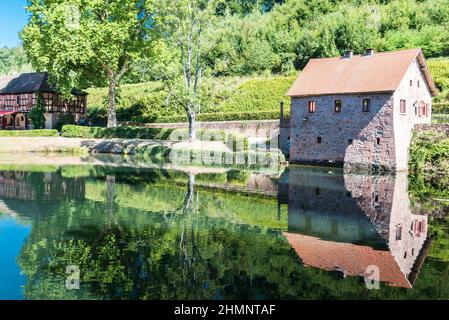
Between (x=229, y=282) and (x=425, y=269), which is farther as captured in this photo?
(x=425, y=269)

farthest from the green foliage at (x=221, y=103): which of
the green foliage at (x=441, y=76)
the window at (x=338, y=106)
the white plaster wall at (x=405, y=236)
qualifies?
the white plaster wall at (x=405, y=236)

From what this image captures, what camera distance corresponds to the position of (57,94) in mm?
56375

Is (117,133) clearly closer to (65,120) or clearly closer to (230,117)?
(230,117)

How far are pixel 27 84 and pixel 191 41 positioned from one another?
29.4 metres

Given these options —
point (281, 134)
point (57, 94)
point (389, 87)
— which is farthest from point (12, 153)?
point (389, 87)

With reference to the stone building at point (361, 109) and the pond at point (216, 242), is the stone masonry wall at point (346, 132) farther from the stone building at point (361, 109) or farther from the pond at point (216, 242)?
the pond at point (216, 242)

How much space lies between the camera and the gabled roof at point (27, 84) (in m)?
55.8

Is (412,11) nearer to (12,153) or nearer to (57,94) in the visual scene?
(57,94)

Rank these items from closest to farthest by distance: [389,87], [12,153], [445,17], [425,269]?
[425,269]
[389,87]
[12,153]
[445,17]

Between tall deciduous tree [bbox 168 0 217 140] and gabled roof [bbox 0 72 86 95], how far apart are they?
23.3m

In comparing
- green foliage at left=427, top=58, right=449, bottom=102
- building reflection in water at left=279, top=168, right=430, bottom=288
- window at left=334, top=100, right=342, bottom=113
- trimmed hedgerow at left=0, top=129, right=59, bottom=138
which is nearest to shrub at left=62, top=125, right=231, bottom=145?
trimmed hedgerow at left=0, top=129, right=59, bottom=138

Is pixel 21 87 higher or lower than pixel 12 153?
higher

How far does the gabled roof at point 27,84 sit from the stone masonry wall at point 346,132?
107 ft
